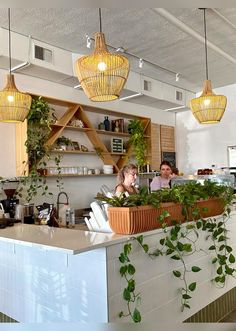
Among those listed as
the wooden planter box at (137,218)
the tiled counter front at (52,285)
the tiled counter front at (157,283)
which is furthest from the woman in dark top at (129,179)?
the tiled counter front at (52,285)

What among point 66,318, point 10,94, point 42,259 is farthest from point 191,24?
point 66,318

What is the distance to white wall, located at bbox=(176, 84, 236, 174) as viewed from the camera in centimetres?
599

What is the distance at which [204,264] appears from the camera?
261cm

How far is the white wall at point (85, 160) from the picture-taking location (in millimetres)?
3855

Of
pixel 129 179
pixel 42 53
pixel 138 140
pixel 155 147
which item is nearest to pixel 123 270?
pixel 129 179

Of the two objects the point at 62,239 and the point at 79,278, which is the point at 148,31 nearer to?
the point at 62,239

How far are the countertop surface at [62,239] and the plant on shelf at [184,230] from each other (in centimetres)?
14

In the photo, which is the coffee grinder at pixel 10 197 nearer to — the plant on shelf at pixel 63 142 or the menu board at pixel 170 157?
the plant on shelf at pixel 63 142

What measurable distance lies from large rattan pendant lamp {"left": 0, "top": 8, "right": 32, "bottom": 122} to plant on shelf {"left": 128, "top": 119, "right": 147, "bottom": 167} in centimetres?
268

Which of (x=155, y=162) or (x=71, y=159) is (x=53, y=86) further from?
(x=155, y=162)

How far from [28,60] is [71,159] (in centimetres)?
155

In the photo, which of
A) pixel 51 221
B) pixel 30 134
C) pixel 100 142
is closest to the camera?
pixel 51 221

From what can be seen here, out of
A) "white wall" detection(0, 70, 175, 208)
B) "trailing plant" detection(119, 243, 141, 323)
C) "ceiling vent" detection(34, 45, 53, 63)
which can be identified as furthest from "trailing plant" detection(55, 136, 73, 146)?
"trailing plant" detection(119, 243, 141, 323)

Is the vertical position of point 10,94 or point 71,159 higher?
point 10,94
